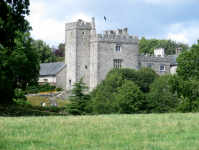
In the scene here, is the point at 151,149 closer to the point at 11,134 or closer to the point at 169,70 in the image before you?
the point at 11,134

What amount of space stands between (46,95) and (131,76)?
529 inches

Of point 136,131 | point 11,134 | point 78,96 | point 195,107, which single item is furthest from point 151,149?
point 78,96

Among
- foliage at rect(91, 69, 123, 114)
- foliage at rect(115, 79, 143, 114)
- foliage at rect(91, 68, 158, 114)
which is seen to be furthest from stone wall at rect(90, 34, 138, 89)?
foliage at rect(115, 79, 143, 114)

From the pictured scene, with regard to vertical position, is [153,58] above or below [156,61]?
above

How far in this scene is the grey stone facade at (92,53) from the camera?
160 feet

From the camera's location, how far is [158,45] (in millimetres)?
85375

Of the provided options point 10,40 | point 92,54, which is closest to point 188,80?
point 10,40

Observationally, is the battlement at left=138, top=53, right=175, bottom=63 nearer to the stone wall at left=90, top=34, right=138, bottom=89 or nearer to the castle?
the castle

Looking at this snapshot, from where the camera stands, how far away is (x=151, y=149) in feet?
22.9

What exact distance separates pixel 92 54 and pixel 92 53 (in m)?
0.17

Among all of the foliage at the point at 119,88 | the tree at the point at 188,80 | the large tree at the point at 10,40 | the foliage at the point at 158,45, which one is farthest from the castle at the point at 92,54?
the foliage at the point at 158,45

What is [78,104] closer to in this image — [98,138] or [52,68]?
[52,68]

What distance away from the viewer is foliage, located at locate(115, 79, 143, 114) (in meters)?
39.1

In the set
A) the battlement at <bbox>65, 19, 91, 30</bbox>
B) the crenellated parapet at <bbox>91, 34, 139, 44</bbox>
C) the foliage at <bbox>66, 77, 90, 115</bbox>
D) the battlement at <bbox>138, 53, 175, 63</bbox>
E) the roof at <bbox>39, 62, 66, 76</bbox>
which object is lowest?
the foliage at <bbox>66, 77, 90, 115</bbox>
